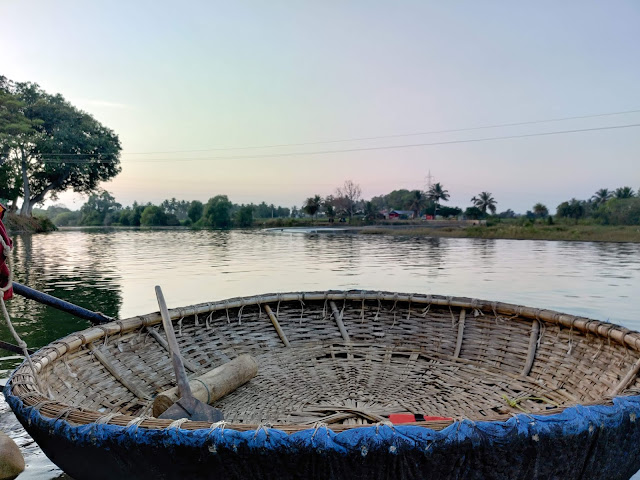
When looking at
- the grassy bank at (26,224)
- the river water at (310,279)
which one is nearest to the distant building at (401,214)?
the grassy bank at (26,224)

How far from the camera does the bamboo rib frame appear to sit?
7.66 ft

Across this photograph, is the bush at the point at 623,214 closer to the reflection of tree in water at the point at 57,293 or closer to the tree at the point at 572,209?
the tree at the point at 572,209

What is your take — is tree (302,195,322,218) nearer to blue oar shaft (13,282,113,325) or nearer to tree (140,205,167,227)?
tree (140,205,167,227)

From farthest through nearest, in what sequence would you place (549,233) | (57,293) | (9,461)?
(549,233) → (57,293) → (9,461)

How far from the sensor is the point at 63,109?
31.7m

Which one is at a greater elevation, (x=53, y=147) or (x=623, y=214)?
(x=53, y=147)

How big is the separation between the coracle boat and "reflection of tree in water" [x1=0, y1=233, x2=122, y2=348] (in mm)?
2678

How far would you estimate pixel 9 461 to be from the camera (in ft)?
7.27

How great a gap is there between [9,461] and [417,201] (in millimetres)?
59848

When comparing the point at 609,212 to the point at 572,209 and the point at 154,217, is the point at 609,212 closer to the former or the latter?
the point at 572,209

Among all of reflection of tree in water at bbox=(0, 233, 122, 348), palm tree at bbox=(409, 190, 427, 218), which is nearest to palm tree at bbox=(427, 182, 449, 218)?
palm tree at bbox=(409, 190, 427, 218)

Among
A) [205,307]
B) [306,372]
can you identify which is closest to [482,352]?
[306,372]

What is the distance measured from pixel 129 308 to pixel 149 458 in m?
6.22

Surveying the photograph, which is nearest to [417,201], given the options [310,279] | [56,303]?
[310,279]
